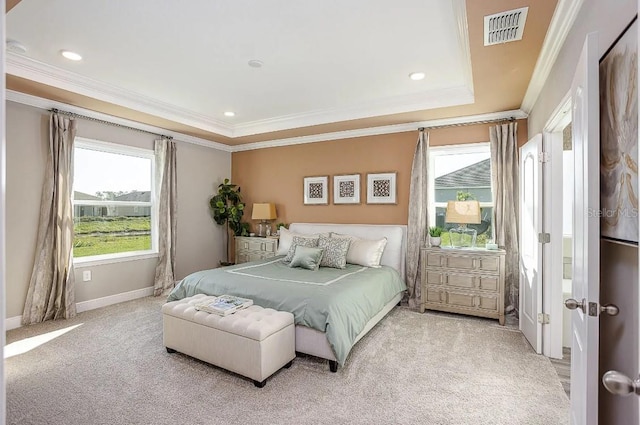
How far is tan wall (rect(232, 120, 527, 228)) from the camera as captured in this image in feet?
15.8

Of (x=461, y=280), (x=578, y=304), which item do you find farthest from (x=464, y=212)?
(x=578, y=304)

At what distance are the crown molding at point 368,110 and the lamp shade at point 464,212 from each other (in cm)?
117

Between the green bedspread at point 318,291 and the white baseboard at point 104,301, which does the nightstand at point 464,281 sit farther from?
the white baseboard at point 104,301

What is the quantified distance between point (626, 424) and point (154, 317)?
4.23 metres

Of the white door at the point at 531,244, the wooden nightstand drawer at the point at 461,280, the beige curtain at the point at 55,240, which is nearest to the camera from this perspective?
the white door at the point at 531,244

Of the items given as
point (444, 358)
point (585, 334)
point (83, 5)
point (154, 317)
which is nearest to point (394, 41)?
point (83, 5)

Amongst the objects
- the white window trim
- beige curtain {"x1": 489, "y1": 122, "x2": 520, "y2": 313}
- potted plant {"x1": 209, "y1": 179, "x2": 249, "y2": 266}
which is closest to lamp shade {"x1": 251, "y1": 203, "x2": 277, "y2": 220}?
potted plant {"x1": 209, "y1": 179, "x2": 249, "y2": 266}

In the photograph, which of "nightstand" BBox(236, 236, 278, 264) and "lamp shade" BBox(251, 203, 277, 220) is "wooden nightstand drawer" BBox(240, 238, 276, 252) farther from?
"lamp shade" BBox(251, 203, 277, 220)

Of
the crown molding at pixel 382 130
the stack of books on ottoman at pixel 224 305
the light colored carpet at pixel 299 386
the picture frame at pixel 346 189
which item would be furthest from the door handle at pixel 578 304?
the picture frame at pixel 346 189

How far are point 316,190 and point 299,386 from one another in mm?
3408

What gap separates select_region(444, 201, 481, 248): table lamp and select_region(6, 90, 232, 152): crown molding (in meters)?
4.09

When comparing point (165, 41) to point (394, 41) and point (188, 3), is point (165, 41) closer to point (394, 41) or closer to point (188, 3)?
point (188, 3)

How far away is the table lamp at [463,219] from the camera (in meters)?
4.09

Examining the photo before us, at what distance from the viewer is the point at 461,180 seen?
4.63m
